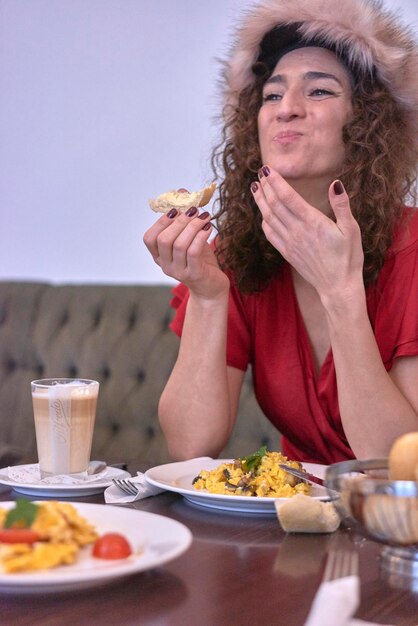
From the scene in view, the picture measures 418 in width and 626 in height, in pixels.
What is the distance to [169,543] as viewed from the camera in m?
0.76

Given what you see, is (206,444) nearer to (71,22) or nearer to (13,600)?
(13,600)

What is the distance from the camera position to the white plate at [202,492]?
102 cm

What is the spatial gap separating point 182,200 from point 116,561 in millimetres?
939

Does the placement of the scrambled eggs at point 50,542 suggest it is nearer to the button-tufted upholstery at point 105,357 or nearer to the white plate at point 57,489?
the white plate at point 57,489

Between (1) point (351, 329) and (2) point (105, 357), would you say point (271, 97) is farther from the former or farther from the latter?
(2) point (105, 357)

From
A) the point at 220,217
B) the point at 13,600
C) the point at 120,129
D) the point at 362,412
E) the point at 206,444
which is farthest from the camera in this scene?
the point at 120,129

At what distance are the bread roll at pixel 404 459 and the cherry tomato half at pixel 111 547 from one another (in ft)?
0.87

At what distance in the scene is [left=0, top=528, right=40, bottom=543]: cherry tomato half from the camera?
28.6 inches

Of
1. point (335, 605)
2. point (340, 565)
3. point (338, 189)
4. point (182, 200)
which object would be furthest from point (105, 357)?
point (335, 605)

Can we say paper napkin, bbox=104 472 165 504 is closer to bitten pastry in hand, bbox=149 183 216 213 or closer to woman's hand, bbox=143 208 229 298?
woman's hand, bbox=143 208 229 298

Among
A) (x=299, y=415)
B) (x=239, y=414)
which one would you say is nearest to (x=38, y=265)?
→ (x=239, y=414)

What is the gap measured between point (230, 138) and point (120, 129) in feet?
3.50

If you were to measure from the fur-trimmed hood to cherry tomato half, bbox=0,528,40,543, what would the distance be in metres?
1.23

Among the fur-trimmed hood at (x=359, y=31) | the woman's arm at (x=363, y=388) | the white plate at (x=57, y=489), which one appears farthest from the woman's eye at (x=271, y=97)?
the white plate at (x=57, y=489)
